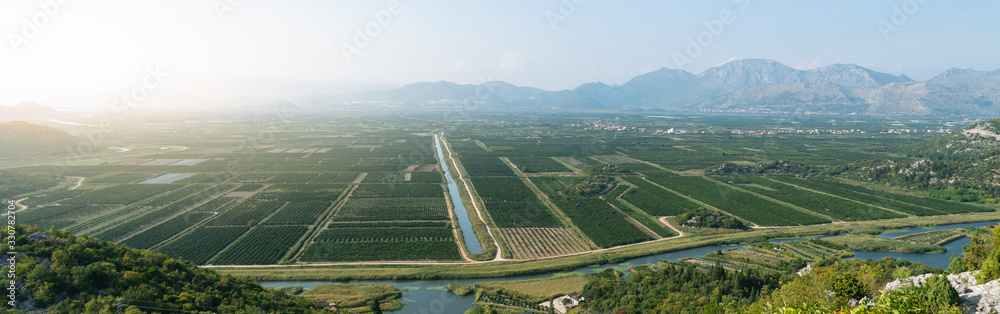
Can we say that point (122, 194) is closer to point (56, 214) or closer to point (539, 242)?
point (56, 214)

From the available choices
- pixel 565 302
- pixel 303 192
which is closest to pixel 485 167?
pixel 303 192

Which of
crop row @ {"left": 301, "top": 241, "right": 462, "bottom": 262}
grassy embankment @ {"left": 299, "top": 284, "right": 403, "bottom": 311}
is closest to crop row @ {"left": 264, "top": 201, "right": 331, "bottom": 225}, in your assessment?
crop row @ {"left": 301, "top": 241, "right": 462, "bottom": 262}

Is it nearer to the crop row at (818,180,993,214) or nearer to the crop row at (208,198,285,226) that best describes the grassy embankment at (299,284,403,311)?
the crop row at (208,198,285,226)

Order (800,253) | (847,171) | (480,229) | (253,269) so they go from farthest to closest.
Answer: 1. (847,171)
2. (480,229)
3. (800,253)
4. (253,269)

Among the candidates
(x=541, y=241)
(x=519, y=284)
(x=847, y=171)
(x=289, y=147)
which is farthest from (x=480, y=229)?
(x=289, y=147)

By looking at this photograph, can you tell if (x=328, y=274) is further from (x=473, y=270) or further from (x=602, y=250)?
(x=602, y=250)

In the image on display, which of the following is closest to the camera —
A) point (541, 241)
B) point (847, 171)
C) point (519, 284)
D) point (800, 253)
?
point (519, 284)
